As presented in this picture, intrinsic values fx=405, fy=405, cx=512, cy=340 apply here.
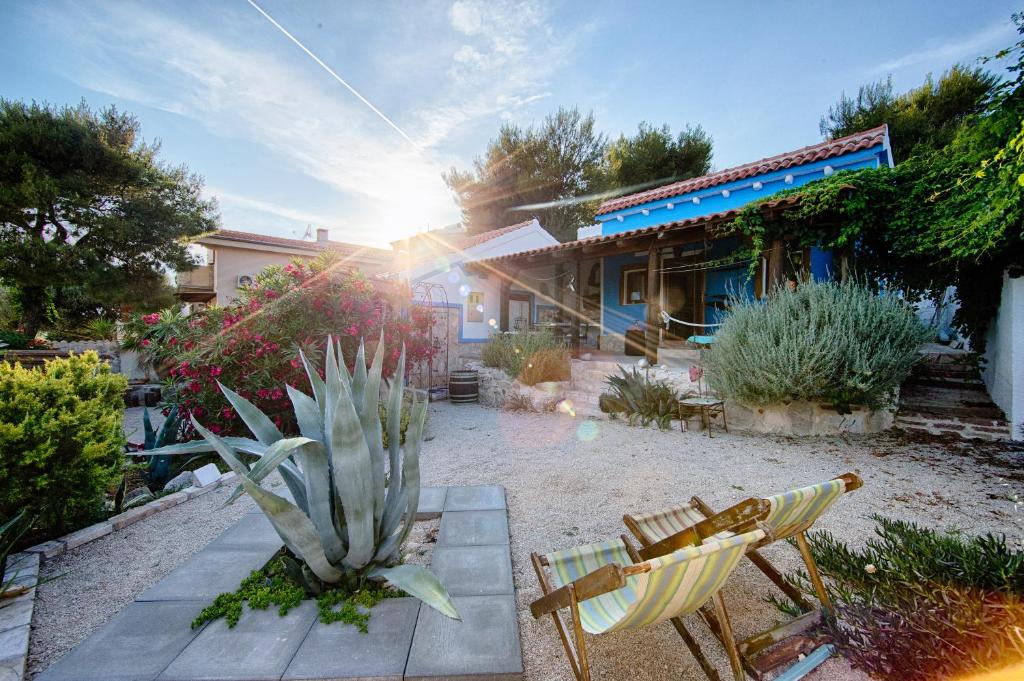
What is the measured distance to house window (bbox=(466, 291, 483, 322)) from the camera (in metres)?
12.6

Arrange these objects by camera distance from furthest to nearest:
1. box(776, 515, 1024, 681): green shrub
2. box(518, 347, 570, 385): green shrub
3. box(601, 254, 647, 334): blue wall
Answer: box(601, 254, 647, 334): blue wall → box(518, 347, 570, 385): green shrub → box(776, 515, 1024, 681): green shrub

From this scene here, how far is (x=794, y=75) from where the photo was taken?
7.17m

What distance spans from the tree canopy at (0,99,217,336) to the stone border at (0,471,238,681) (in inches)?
571

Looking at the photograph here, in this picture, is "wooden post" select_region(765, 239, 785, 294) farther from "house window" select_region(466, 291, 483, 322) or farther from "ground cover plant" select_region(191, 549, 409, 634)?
"house window" select_region(466, 291, 483, 322)

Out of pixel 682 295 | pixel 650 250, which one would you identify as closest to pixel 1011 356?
pixel 650 250

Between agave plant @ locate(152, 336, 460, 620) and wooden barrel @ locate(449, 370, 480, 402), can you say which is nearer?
agave plant @ locate(152, 336, 460, 620)

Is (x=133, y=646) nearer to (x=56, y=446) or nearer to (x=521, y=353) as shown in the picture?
(x=56, y=446)

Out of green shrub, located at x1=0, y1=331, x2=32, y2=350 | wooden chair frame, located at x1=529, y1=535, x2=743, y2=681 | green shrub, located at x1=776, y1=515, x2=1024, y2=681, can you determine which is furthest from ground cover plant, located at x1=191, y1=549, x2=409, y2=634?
green shrub, located at x1=0, y1=331, x2=32, y2=350

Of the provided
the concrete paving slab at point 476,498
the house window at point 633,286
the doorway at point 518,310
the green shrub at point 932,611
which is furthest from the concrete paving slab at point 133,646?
the doorway at point 518,310

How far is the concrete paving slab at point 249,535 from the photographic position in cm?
260

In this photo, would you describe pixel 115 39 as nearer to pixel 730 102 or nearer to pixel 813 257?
pixel 730 102

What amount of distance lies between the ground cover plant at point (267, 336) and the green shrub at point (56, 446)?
2.09m

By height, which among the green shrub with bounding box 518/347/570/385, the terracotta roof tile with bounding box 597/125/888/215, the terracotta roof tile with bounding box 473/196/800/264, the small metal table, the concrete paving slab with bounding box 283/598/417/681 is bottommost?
the concrete paving slab with bounding box 283/598/417/681

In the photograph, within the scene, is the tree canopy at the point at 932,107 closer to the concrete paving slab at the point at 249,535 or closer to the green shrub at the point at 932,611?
the green shrub at the point at 932,611
